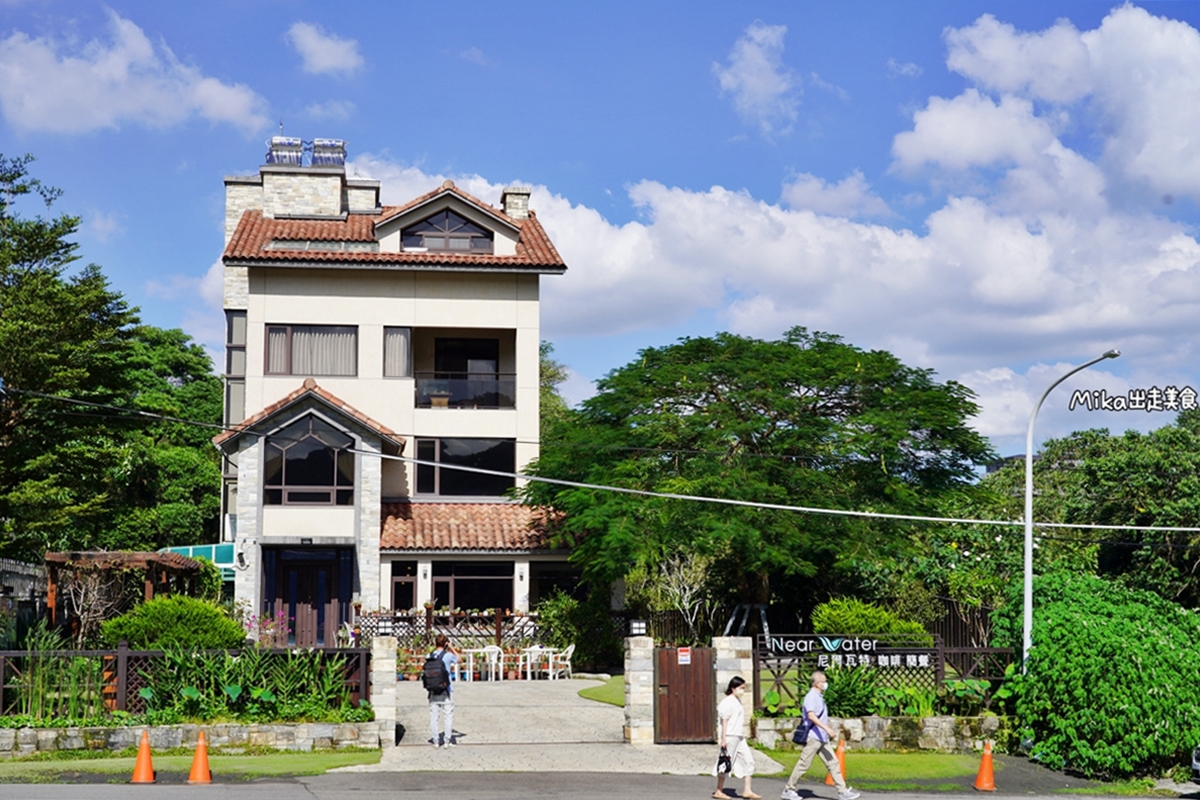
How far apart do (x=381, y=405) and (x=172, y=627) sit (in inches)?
648

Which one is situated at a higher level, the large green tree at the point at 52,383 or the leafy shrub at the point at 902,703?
the large green tree at the point at 52,383

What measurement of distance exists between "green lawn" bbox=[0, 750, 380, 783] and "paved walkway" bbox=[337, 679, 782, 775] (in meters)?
0.61

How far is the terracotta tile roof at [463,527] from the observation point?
116 ft

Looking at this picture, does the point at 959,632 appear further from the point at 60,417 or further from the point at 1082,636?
the point at 60,417

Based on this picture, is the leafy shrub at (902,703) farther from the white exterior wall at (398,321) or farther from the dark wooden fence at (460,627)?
the white exterior wall at (398,321)

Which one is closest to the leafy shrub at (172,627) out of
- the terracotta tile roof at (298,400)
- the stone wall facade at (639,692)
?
the stone wall facade at (639,692)

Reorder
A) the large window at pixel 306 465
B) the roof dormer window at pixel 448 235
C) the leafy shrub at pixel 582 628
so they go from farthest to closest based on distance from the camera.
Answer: the roof dormer window at pixel 448 235 < the large window at pixel 306 465 < the leafy shrub at pixel 582 628

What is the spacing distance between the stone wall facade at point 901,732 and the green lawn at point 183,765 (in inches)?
253

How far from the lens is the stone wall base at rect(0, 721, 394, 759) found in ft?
62.7

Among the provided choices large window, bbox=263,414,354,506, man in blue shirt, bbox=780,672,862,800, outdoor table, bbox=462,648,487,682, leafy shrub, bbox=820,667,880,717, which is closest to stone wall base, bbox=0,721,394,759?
man in blue shirt, bbox=780,672,862,800

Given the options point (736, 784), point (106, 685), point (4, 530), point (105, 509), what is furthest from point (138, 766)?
point (105, 509)

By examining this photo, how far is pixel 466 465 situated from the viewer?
3841 cm

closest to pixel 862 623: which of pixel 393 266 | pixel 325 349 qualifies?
pixel 393 266

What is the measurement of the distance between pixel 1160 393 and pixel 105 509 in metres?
25.5
